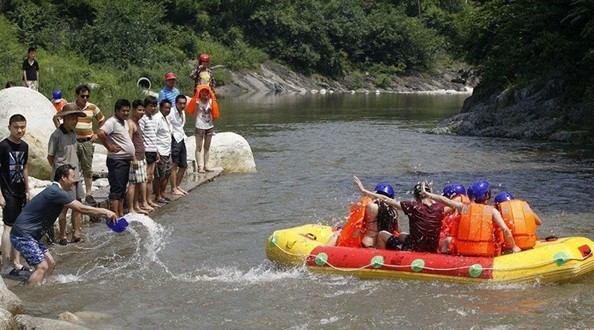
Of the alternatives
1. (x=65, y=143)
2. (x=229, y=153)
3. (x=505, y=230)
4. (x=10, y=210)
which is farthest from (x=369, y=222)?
(x=229, y=153)

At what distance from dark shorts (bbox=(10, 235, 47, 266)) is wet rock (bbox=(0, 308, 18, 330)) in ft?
4.17

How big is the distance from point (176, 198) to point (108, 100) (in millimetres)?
20480

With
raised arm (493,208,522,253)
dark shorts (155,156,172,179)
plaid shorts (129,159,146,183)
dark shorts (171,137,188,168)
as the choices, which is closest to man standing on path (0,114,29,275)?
plaid shorts (129,159,146,183)

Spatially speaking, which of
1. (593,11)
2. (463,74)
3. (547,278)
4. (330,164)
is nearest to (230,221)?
(547,278)

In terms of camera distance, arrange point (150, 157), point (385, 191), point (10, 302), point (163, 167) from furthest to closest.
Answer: point (163, 167) → point (150, 157) → point (385, 191) → point (10, 302)

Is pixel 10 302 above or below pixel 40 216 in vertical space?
below

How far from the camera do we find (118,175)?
10789mm

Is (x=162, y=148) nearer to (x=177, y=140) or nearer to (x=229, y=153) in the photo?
(x=177, y=140)

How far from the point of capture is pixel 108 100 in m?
32.8

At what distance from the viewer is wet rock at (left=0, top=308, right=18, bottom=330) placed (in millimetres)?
6598

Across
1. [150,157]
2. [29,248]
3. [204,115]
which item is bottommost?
[29,248]

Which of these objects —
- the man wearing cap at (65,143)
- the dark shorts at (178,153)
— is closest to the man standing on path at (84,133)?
the man wearing cap at (65,143)

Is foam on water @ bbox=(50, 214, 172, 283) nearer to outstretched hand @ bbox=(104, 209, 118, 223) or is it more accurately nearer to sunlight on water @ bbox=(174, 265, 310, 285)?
sunlight on water @ bbox=(174, 265, 310, 285)

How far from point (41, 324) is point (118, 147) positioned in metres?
4.18
